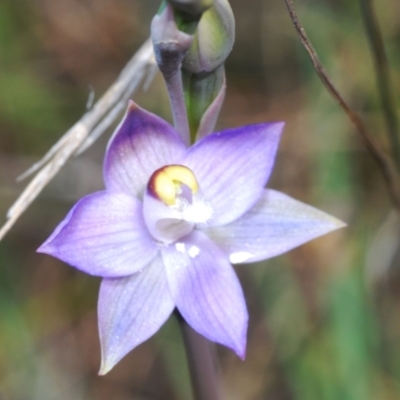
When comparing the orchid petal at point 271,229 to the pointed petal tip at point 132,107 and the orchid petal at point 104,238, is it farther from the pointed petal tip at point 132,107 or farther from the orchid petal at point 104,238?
the pointed petal tip at point 132,107

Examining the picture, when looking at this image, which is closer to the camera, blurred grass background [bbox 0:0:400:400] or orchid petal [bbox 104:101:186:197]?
orchid petal [bbox 104:101:186:197]

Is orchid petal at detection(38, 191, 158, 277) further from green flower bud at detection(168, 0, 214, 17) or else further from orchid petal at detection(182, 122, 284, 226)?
green flower bud at detection(168, 0, 214, 17)

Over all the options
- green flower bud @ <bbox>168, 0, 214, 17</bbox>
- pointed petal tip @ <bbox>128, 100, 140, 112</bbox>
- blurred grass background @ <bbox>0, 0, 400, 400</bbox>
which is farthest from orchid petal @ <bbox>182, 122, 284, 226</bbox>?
blurred grass background @ <bbox>0, 0, 400, 400</bbox>

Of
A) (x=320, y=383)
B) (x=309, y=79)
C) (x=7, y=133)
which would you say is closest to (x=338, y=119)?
(x=309, y=79)

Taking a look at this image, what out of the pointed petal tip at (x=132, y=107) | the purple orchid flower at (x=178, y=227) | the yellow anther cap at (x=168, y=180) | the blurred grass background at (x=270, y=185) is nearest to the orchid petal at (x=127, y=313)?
the purple orchid flower at (x=178, y=227)

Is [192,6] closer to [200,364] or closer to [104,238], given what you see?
[104,238]

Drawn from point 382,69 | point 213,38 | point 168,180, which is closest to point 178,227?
point 168,180

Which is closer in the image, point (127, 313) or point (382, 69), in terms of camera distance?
point (127, 313)
